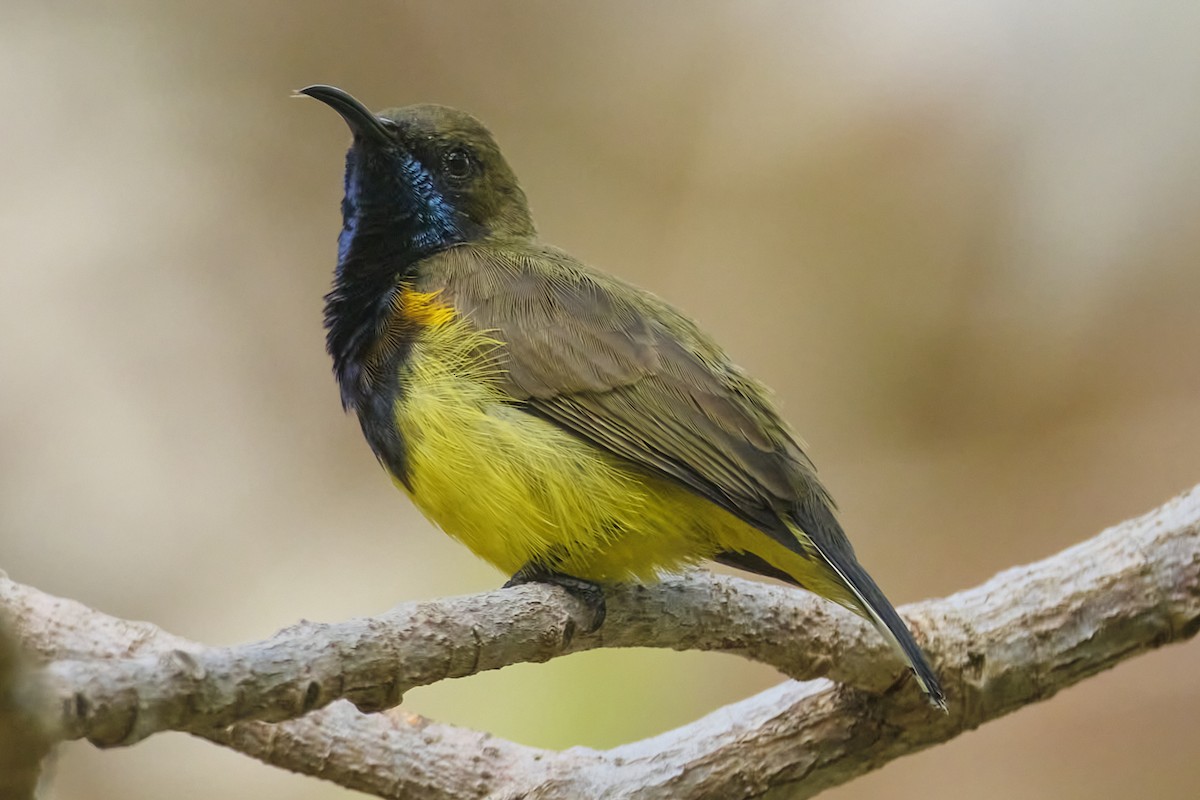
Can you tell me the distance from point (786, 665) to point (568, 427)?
897mm

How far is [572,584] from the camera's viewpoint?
3109 millimetres

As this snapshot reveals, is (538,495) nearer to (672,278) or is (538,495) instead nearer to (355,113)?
(355,113)

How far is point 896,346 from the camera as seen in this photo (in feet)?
24.9

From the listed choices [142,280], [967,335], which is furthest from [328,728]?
[967,335]

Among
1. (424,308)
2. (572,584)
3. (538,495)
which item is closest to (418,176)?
(424,308)

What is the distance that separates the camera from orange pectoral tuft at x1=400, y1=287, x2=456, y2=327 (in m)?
3.40

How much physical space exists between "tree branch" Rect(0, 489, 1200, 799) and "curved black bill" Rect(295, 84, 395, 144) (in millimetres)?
1587

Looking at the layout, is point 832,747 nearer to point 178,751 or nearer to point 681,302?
point 178,751

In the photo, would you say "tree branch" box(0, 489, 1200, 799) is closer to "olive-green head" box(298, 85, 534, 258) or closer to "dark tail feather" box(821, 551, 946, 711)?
"dark tail feather" box(821, 551, 946, 711)

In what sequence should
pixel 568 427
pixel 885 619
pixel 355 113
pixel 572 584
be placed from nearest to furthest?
1. pixel 885 619
2. pixel 572 584
3. pixel 568 427
4. pixel 355 113

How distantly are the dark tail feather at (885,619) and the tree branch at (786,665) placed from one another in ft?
1.06

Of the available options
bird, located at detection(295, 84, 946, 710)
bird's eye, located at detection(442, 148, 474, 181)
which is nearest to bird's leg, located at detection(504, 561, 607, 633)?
bird, located at detection(295, 84, 946, 710)

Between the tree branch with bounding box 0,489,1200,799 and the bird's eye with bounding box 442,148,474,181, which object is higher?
the bird's eye with bounding box 442,148,474,181

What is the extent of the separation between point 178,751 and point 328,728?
3444 millimetres
